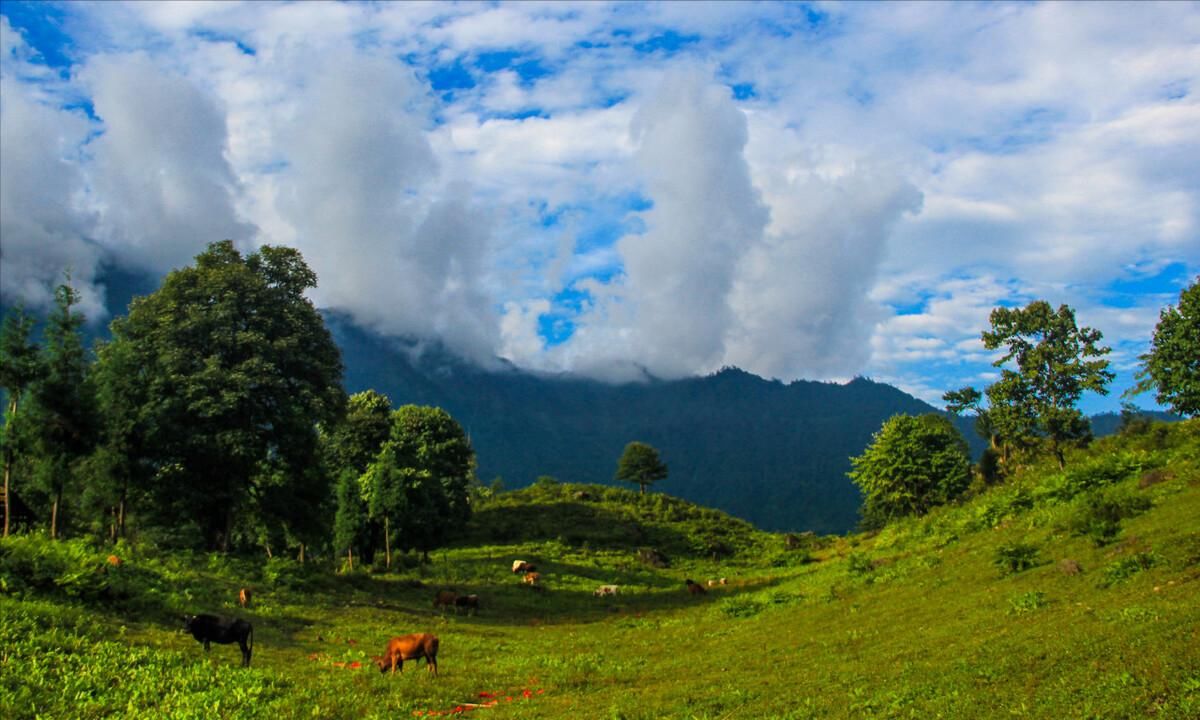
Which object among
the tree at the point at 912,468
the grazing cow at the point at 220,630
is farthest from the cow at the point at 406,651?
the tree at the point at 912,468

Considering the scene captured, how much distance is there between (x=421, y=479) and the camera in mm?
56156

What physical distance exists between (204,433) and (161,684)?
24812 millimetres

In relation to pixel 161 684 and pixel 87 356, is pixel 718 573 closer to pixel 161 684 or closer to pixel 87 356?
pixel 87 356

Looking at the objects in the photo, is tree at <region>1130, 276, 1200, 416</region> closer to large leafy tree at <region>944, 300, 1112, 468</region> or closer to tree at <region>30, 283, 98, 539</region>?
large leafy tree at <region>944, 300, 1112, 468</region>

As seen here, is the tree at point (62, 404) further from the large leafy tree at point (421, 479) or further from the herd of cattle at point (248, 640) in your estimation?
the large leafy tree at point (421, 479)

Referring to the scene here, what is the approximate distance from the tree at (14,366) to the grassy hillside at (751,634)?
676 cm

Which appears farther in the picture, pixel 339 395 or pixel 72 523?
pixel 72 523

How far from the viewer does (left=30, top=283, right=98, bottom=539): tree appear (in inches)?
1176

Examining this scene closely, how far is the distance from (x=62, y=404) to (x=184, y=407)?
5374mm

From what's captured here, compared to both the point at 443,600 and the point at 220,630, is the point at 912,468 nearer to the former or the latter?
the point at 443,600

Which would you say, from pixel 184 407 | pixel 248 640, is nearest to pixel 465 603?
pixel 184 407

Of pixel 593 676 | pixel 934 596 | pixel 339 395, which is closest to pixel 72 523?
pixel 339 395

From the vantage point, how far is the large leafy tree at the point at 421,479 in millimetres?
53844

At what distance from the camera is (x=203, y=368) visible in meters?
36.2
